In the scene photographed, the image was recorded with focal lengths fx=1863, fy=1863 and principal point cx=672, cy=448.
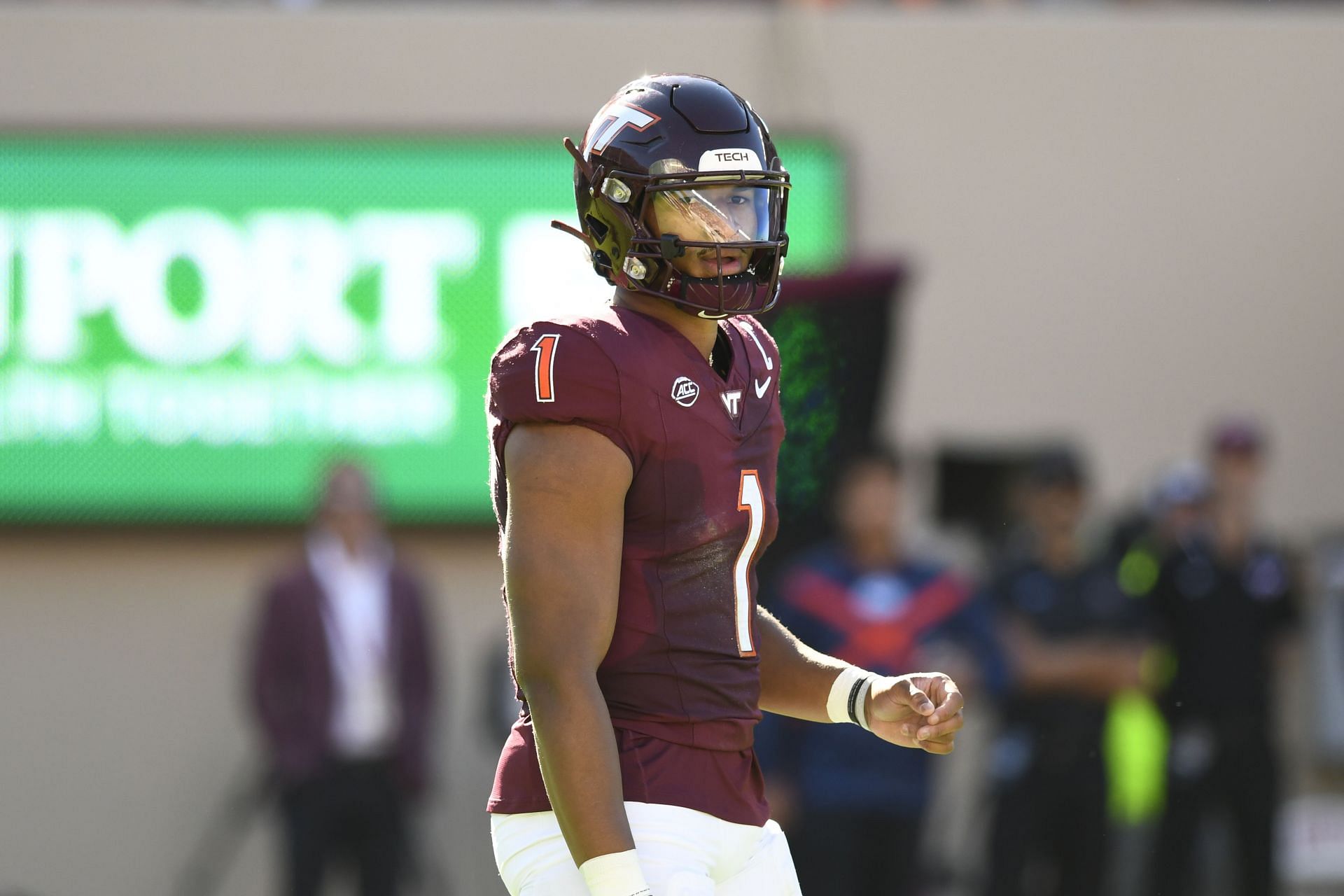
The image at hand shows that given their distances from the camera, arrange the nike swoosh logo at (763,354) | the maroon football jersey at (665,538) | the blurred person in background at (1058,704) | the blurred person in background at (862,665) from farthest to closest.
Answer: the blurred person in background at (1058,704), the blurred person in background at (862,665), the nike swoosh logo at (763,354), the maroon football jersey at (665,538)

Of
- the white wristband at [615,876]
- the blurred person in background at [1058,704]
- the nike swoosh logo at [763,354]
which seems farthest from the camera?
the blurred person in background at [1058,704]

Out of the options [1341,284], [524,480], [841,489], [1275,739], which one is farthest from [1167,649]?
[524,480]

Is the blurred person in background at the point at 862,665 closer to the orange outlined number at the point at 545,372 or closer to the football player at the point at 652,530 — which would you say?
the football player at the point at 652,530

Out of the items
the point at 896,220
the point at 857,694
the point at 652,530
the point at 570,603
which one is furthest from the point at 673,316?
the point at 896,220

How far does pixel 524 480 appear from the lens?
8.02ft

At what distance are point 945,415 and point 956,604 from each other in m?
2.24

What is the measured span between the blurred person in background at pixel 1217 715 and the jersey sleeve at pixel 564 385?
16.5 ft

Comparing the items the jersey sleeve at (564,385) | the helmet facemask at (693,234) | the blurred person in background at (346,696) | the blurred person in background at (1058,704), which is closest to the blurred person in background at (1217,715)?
the blurred person in background at (1058,704)

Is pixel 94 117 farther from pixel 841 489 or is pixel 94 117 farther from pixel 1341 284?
pixel 1341 284

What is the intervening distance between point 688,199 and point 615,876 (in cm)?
93

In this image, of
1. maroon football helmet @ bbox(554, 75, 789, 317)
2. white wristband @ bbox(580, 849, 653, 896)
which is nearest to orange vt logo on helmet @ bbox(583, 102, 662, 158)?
maroon football helmet @ bbox(554, 75, 789, 317)

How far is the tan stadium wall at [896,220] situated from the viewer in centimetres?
817

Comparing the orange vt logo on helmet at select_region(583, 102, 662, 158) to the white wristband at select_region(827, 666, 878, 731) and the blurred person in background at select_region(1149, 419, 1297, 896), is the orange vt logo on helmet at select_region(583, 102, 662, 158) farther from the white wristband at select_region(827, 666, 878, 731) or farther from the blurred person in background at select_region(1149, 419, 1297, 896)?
the blurred person in background at select_region(1149, 419, 1297, 896)

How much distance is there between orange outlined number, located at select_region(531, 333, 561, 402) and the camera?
243 centimetres
